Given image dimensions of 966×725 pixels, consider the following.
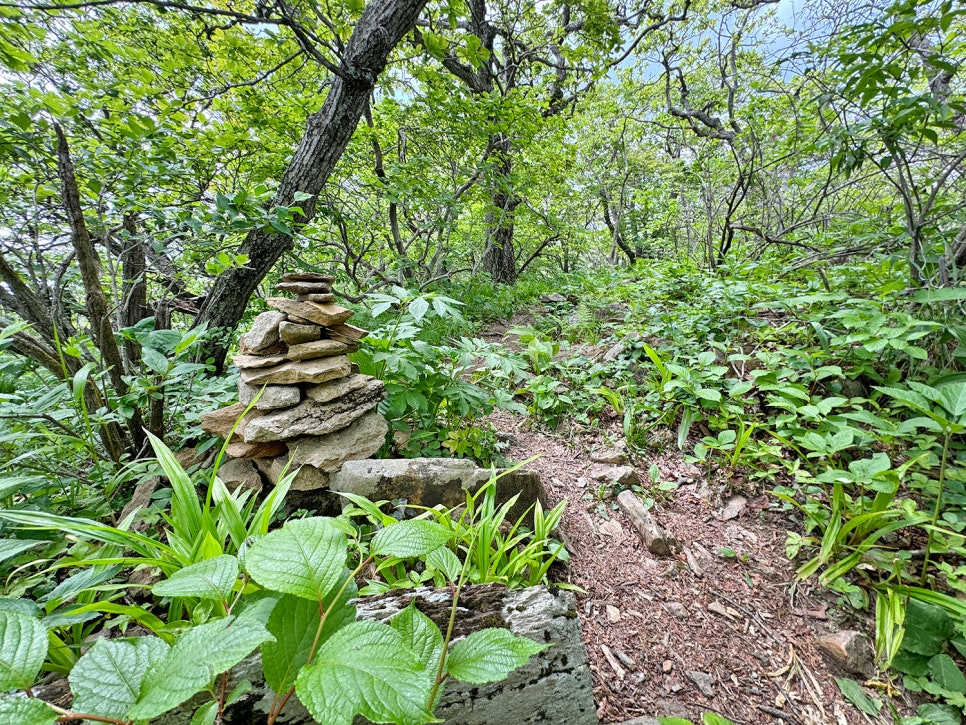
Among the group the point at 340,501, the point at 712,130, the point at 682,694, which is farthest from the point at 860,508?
the point at 712,130

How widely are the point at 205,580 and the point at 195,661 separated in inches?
7.3

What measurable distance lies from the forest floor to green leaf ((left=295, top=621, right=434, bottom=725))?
1.09 meters

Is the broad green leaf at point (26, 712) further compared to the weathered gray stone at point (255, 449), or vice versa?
the weathered gray stone at point (255, 449)

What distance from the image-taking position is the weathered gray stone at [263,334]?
5.82 ft

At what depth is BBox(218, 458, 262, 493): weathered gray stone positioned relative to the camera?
1.68 m

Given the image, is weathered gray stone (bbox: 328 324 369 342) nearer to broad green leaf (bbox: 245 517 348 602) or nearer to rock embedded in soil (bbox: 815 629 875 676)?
broad green leaf (bbox: 245 517 348 602)

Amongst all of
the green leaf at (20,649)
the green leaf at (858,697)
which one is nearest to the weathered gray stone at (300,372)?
the green leaf at (20,649)

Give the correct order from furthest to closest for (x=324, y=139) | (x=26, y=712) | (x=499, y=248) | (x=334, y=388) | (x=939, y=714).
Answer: (x=499, y=248), (x=324, y=139), (x=334, y=388), (x=939, y=714), (x=26, y=712)

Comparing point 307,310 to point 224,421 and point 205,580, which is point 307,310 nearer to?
point 224,421

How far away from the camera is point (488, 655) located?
28.4 inches

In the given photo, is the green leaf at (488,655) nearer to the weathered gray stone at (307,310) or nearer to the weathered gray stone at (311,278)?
the weathered gray stone at (307,310)

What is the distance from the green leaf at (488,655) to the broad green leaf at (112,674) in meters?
0.49

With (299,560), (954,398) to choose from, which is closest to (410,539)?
(299,560)

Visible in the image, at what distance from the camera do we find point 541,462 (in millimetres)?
2449
